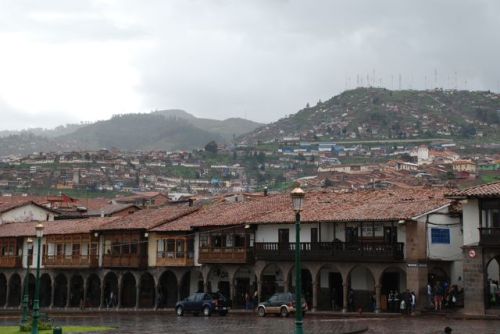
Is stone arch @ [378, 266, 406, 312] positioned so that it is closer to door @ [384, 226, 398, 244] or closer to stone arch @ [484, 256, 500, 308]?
door @ [384, 226, 398, 244]

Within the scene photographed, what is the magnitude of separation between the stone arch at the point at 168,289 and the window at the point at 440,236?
79.9ft

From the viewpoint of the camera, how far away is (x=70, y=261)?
70.9 meters

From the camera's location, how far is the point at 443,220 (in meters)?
49.0

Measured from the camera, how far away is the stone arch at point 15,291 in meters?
79.7

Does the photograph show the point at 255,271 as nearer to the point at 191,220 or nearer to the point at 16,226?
the point at 191,220

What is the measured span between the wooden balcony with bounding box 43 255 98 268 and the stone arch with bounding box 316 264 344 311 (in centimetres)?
2327

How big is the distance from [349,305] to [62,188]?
129449 millimetres

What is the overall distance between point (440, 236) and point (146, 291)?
27993mm

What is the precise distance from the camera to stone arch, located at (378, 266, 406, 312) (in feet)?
160

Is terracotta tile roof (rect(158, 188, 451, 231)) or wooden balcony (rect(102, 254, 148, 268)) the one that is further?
wooden balcony (rect(102, 254, 148, 268))

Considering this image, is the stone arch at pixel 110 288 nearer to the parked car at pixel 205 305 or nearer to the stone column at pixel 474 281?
the parked car at pixel 205 305

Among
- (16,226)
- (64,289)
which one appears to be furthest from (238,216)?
(16,226)

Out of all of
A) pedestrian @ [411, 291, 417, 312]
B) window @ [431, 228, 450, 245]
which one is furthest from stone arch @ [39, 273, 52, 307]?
pedestrian @ [411, 291, 417, 312]

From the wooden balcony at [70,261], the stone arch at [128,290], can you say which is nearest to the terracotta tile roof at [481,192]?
the stone arch at [128,290]
